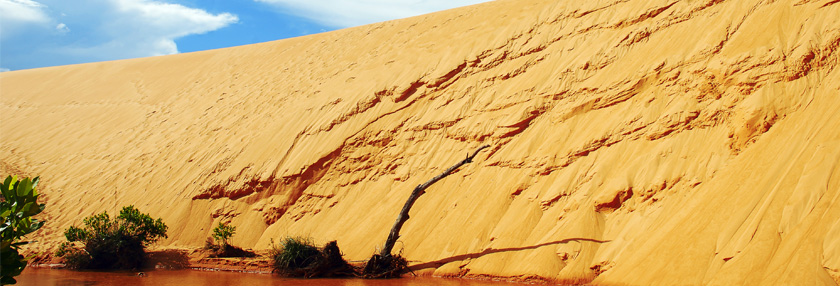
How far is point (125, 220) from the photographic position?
13.9 m

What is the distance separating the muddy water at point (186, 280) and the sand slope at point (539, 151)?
0.80 m

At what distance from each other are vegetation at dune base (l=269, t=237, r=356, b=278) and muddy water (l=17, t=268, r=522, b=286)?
0.87ft

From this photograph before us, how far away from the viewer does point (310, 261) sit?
11.9m

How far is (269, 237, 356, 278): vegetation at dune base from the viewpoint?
1170cm

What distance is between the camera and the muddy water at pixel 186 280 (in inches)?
424

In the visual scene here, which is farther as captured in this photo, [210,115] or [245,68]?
[245,68]

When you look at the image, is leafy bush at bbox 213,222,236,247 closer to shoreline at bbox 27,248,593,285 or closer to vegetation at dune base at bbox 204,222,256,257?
vegetation at dune base at bbox 204,222,256,257

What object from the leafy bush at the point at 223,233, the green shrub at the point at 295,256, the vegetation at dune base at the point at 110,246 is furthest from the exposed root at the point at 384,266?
the vegetation at dune base at the point at 110,246

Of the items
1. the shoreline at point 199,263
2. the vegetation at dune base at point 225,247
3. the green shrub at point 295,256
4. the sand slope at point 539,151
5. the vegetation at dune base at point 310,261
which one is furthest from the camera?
the vegetation at dune base at point 225,247

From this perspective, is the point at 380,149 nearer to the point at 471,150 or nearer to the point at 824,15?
the point at 471,150

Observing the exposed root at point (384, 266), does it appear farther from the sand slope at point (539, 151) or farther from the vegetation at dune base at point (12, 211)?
the vegetation at dune base at point (12, 211)

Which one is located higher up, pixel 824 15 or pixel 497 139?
pixel 824 15

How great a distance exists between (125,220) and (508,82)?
30.7ft

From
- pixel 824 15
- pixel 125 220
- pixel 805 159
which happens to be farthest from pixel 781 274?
pixel 125 220
